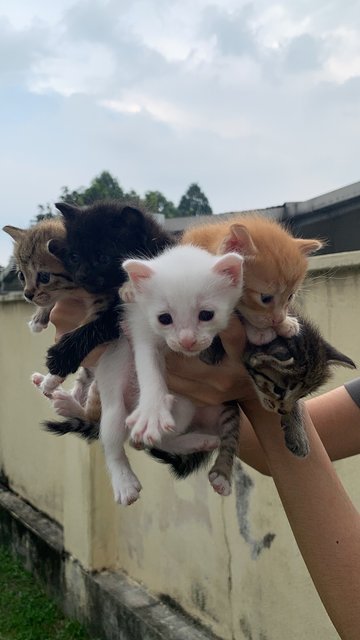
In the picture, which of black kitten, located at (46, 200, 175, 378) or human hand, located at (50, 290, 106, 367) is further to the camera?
human hand, located at (50, 290, 106, 367)

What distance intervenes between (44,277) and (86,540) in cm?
268

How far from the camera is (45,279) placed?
1916mm

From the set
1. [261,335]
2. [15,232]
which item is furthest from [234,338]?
[15,232]

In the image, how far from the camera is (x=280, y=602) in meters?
2.73

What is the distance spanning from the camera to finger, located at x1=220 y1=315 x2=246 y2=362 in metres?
1.48

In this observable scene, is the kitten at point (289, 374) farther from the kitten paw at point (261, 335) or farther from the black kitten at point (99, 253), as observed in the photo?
the black kitten at point (99, 253)

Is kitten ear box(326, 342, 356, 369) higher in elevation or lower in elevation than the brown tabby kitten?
lower

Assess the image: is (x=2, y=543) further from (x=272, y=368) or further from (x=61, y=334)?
(x=272, y=368)

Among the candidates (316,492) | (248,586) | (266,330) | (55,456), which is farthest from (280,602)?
(55,456)

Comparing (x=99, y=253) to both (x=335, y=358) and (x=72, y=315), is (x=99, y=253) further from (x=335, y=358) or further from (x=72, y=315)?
(x=335, y=358)

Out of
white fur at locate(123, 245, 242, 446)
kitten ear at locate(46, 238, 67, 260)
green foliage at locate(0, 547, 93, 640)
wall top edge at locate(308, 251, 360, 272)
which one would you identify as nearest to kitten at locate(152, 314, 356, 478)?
white fur at locate(123, 245, 242, 446)

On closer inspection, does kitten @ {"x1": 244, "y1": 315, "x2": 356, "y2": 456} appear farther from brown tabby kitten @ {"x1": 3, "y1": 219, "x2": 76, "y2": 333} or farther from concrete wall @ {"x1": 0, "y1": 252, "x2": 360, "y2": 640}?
concrete wall @ {"x1": 0, "y1": 252, "x2": 360, "y2": 640}

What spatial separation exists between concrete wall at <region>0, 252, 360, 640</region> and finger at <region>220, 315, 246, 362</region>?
0.95m

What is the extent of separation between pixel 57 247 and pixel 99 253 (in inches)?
6.8
